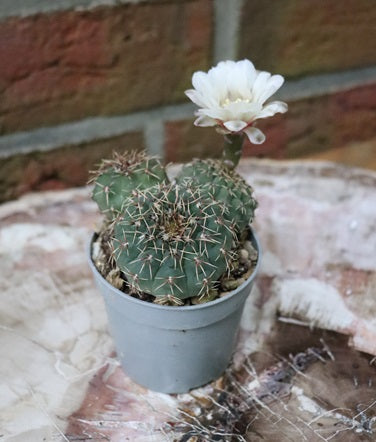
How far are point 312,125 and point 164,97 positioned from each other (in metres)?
0.33

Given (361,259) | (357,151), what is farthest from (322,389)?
(357,151)

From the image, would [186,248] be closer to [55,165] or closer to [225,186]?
[225,186]

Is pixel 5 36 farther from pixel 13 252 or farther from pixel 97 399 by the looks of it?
pixel 97 399

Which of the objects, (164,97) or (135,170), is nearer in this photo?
(135,170)

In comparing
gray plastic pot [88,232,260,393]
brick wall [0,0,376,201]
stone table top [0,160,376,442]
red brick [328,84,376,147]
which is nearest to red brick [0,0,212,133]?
brick wall [0,0,376,201]

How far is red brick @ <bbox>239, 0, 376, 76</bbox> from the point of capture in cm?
111

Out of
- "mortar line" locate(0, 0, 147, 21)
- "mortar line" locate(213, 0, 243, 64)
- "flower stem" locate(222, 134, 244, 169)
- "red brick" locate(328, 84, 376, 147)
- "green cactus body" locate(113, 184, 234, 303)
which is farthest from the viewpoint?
"red brick" locate(328, 84, 376, 147)

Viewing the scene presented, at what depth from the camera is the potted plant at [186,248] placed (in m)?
0.63

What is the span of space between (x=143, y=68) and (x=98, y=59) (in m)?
0.08

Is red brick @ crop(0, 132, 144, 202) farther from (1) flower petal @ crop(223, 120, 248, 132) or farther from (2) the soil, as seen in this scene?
(1) flower petal @ crop(223, 120, 248, 132)

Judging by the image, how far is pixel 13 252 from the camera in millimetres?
920

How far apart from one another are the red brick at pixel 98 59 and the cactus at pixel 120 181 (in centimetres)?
39

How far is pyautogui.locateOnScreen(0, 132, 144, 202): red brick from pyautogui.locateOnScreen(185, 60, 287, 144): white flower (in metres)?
0.46

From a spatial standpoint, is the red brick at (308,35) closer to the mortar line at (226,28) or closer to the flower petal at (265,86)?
the mortar line at (226,28)
